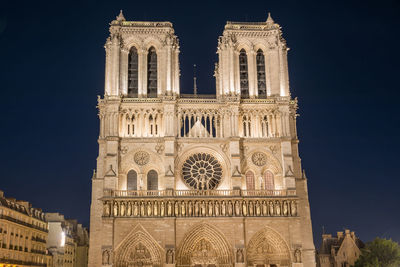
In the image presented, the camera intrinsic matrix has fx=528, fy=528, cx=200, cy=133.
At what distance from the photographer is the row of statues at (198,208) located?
4184 centimetres

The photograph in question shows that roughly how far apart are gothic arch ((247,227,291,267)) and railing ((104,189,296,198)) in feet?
10.1

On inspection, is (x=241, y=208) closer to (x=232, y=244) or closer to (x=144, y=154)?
(x=232, y=244)

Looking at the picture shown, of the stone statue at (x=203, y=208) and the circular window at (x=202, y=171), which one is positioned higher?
the circular window at (x=202, y=171)

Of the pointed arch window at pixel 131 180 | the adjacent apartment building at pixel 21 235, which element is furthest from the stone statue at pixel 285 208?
the adjacent apartment building at pixel 21 235

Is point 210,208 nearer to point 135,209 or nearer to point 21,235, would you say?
point 135,209

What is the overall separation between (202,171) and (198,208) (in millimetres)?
3718

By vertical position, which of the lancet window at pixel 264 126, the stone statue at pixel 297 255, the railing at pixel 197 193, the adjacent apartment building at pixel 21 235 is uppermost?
the lancet window at pixel 264 126

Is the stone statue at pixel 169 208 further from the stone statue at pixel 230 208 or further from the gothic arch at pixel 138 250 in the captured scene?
the stone statue at pixel 230 208

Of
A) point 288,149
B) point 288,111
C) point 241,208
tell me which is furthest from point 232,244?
point 288,111

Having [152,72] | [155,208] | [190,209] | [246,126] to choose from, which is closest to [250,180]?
[246,126]

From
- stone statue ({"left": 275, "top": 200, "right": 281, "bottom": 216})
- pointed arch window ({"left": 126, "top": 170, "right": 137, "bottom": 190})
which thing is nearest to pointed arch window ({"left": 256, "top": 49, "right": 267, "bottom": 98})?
stone statue ({"left": 275, "top": 200, "right": 281, "bottom": 216})

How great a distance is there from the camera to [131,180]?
4416 cm

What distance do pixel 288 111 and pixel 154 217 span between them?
1473 centimetres

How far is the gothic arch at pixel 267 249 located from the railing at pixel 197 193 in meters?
3.08
